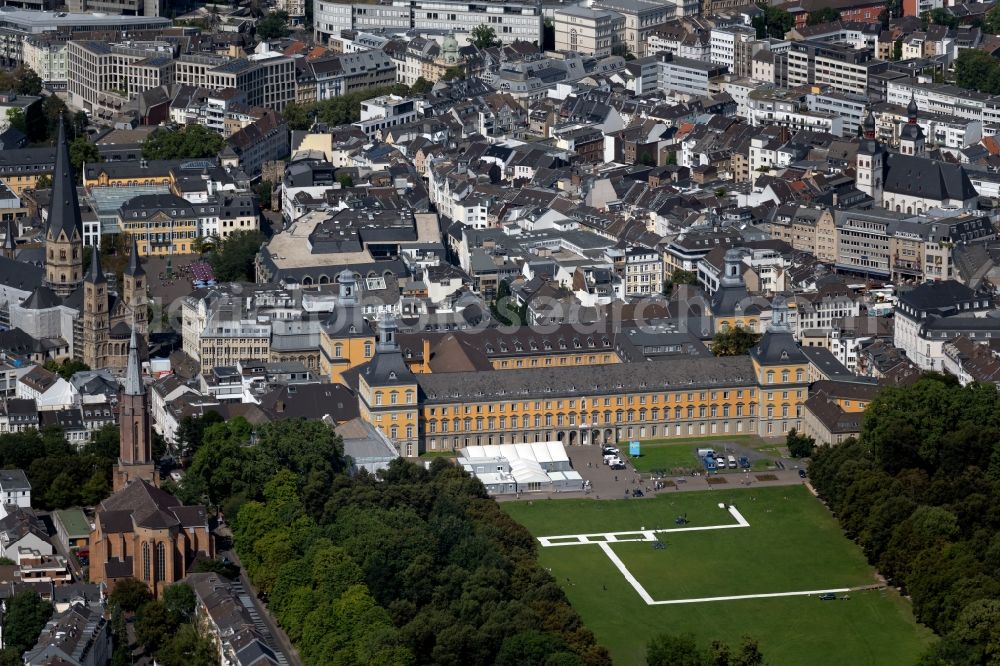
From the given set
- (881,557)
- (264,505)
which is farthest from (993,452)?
(264,505)

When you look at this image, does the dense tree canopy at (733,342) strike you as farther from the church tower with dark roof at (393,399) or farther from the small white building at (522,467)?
the church tower with dark roof at (393,399)

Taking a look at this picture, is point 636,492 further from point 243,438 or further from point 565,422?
point 243,438

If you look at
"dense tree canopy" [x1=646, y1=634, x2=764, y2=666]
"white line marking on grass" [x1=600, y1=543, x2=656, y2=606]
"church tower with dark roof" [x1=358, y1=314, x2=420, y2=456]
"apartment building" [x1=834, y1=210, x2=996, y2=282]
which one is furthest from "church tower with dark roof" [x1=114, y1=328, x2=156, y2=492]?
"apartment building" [x1=834, y1=210, x2=996, y2=282]

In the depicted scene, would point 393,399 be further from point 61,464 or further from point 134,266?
point 134,266

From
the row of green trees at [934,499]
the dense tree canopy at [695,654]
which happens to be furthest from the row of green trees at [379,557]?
the row of green trees at [934,499]

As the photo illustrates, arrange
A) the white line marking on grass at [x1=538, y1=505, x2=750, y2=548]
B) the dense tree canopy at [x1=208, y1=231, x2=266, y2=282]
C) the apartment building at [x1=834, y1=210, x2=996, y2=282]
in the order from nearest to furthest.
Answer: the white line marking on grass at [x1=538, y1=505, x2=750, y2=548]
the dense tree canopy at [x1=208, y1=231, x2=266, y2=282]
the apartment building at [x1=834, y1=210, x2=996, y2=282]

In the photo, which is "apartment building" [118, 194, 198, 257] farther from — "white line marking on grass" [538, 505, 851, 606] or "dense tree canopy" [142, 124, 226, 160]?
"white line marking on grass" [538, 505, 851, 606]
